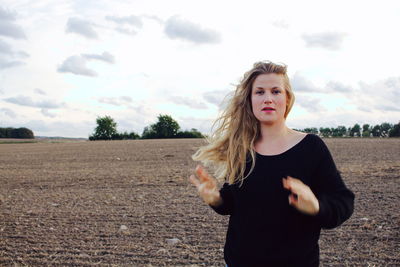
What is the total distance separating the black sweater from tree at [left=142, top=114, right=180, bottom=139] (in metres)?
67.2

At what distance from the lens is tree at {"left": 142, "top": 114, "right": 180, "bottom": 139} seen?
70.2m

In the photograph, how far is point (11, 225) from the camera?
253 inches

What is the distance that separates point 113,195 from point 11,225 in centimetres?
259

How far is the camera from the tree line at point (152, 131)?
227ft

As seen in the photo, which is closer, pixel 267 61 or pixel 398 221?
pixel 267 61

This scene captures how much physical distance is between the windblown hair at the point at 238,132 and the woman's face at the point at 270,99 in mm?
56

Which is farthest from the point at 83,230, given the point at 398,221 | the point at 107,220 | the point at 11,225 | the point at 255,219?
the point at 398,221

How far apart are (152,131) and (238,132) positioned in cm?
6942

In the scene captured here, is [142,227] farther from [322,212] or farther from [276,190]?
[322,212]

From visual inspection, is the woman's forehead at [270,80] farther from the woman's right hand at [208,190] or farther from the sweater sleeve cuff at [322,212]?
the sweater sleeve cuff at [322,212]

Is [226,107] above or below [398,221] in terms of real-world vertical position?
above

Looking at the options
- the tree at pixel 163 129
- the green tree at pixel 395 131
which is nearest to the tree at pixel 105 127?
the tree at pixel 163 129

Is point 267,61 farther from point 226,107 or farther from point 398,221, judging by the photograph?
point 398,221

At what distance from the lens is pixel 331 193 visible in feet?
6.87
